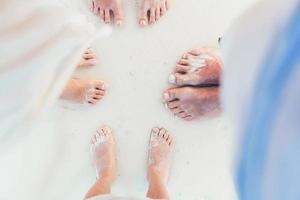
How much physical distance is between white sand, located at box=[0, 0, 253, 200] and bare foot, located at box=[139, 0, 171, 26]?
0.06 feet

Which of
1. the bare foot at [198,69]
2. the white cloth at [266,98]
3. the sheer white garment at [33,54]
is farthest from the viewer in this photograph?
the bare foot at [198,69]

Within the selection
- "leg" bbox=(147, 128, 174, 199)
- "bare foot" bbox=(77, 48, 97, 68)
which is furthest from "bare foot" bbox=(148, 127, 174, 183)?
"bare foot" bbox=(77, 48, 97, 68)

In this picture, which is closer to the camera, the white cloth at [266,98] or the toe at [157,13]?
the white cloth at [266,98]

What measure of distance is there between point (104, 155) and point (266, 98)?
0.72 m

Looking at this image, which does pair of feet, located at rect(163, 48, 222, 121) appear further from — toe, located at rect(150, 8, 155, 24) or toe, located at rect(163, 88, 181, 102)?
toe, located at rect(150, 8, 155, 24)

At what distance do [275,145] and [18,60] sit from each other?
1.40 feet

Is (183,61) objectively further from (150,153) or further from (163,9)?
(150,153)

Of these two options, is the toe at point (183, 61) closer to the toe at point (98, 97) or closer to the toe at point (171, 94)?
the toe at point (171, 94)

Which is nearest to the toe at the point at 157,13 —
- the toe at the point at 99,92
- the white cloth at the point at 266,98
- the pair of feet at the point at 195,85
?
the pair of feet at the point at 195,85

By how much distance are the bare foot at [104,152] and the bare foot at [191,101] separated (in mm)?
171

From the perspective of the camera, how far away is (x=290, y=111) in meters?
0.60

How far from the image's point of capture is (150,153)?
4.23 feet

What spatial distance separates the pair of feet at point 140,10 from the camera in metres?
1.25

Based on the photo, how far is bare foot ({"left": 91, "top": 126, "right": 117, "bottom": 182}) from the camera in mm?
1262
